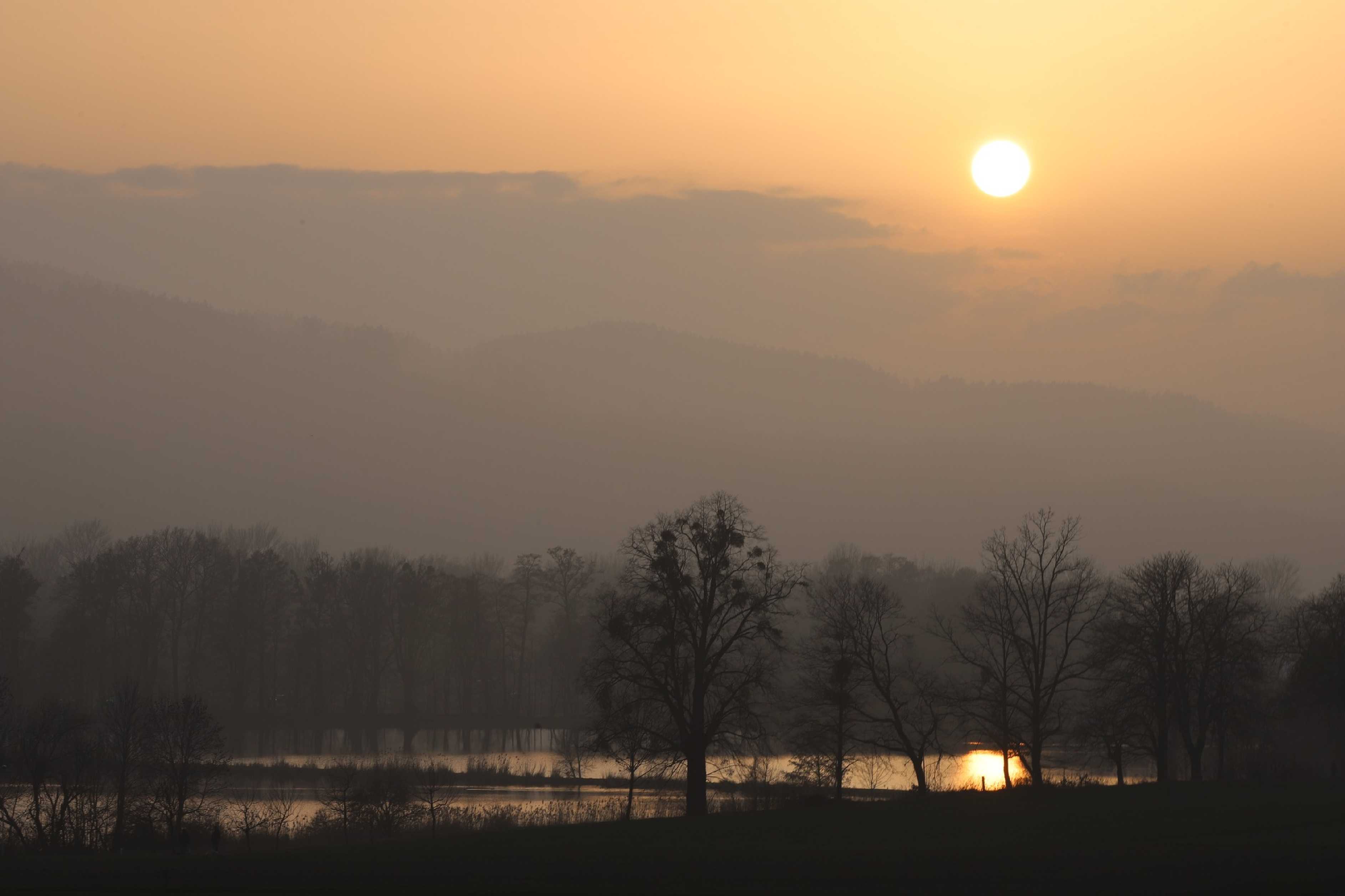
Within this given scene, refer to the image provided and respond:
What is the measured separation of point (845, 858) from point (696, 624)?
20.1m

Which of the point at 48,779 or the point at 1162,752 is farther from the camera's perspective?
the point at 1162,752

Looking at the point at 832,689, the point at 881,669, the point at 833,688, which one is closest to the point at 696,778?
the point at 832,689

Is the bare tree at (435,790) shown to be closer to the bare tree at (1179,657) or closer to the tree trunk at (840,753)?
the tree trunk at (840,753)

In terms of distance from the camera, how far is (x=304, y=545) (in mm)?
184625

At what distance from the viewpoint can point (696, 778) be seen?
4781cm

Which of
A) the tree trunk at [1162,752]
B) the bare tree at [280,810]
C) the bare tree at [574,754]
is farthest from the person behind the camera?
the bare tree at [574,754]

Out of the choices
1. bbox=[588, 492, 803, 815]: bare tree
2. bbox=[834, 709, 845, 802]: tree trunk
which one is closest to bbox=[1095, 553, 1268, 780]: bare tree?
bbox=[834, 709, 845, 802]: tree trunk

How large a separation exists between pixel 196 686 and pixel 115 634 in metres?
8.50

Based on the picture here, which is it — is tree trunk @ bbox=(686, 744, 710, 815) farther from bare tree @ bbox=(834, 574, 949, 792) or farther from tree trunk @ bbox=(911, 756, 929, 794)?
tree trunk @ bbox=(911, 756, 929, 794)

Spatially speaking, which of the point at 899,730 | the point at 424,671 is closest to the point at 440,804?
the point at 899,730

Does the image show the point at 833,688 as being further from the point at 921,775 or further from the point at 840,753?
the point at 921,775

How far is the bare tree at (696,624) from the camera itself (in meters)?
47.8

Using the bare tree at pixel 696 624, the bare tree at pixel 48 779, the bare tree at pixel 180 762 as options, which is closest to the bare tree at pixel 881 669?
the bare tree at pixel 696 624

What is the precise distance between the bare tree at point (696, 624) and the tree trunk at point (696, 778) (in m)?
0.05
